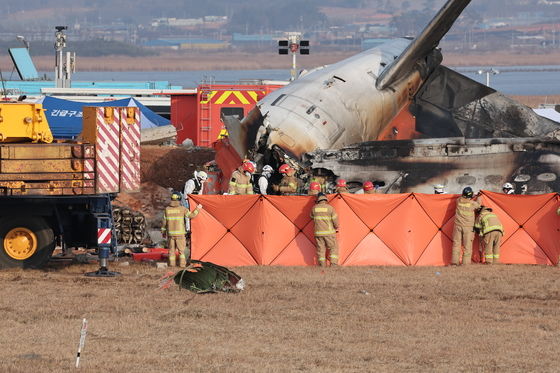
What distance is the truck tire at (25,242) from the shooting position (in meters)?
24.6

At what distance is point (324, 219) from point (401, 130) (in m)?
11.1

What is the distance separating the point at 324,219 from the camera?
84.4 feet

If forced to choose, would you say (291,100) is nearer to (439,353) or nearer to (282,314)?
(282,314)

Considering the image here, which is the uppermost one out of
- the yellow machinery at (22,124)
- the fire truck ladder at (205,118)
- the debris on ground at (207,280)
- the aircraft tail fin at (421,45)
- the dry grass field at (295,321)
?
the aircraft tail fin at (421,45)

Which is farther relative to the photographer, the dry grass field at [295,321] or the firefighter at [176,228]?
the firefighter at [176,228]

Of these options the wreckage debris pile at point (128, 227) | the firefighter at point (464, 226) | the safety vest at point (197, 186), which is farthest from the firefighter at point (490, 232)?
the wreckage debris pile at point (128, 227)

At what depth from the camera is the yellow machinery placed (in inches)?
965

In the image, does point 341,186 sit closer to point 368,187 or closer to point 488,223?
point 368,187

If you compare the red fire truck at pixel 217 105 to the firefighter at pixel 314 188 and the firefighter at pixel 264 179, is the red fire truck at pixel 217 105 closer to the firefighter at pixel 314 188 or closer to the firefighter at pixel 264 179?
the firefighter at pixel 264 179

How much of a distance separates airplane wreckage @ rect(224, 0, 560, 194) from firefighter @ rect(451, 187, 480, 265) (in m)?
4.69

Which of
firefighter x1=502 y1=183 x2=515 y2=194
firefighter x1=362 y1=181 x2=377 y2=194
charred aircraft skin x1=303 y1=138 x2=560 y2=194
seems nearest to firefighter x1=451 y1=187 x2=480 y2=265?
firefighter x1=362 y1=181 x2=377 y2=194

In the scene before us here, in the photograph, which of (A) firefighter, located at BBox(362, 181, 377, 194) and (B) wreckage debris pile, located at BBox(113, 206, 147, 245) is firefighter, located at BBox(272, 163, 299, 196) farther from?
(B) wreckage debris pile, located at BBox(113, 206, 147, 245)

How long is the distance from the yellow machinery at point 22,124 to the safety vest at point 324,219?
618 centimetres

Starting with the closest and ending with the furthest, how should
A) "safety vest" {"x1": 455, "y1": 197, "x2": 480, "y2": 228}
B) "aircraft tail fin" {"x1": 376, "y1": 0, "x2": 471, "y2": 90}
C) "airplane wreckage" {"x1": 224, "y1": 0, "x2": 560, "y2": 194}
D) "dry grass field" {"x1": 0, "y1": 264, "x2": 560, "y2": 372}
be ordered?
"dry grass field" {"x1": 0, "y1": 264, "x2": 560, "y2": 372}
"safety vest" {"x1": 455, "y1": 197, "x2": 480, "y2": 228}
"airplane wreckage" {"x1": 224, "y1": 0, "x2": 560, "y2": 194}
"aircraft tail fin" {"x1": 376, "y1": 0, "x2": 471, "y2": 90}
